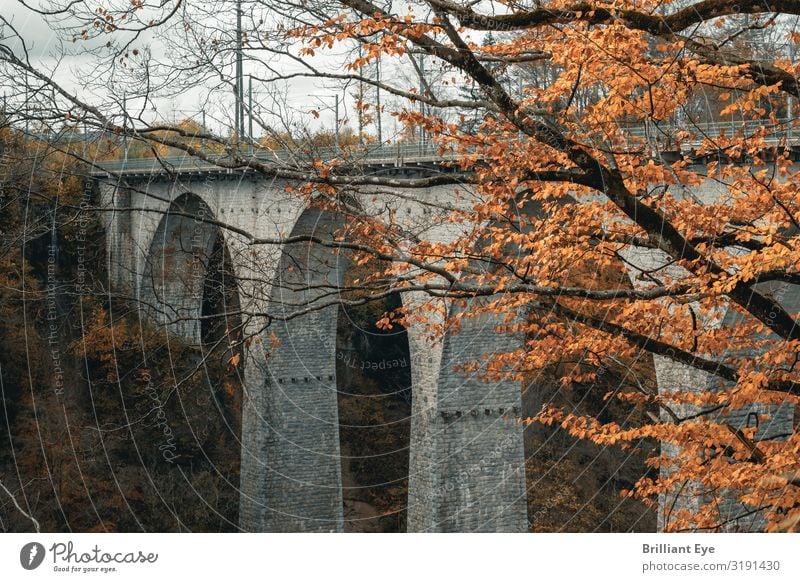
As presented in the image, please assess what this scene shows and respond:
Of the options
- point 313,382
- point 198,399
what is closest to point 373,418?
point 198,399

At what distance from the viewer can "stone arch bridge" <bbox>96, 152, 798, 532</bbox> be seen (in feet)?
67.6

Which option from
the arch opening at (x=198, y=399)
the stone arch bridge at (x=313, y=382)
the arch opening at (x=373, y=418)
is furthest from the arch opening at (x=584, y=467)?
the arch opening at (x=198, y=399)

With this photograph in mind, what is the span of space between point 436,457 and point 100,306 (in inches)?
425

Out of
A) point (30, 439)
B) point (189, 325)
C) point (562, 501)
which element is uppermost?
point (189, 325)

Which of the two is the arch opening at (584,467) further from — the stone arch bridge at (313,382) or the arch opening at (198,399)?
the arch opening at (198,399)

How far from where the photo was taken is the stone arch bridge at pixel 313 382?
67.6 feet

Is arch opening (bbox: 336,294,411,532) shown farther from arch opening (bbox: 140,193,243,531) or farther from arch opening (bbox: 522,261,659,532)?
arch opening (bbox: 522,261,659,532)

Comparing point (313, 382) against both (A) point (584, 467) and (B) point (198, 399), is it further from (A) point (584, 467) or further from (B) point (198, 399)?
(A) point (584, 467)

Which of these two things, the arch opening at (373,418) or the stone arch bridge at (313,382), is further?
the arch opening at (373,418)

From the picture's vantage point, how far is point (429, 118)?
7766 mm

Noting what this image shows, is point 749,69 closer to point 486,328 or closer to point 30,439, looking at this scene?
point 486,328
